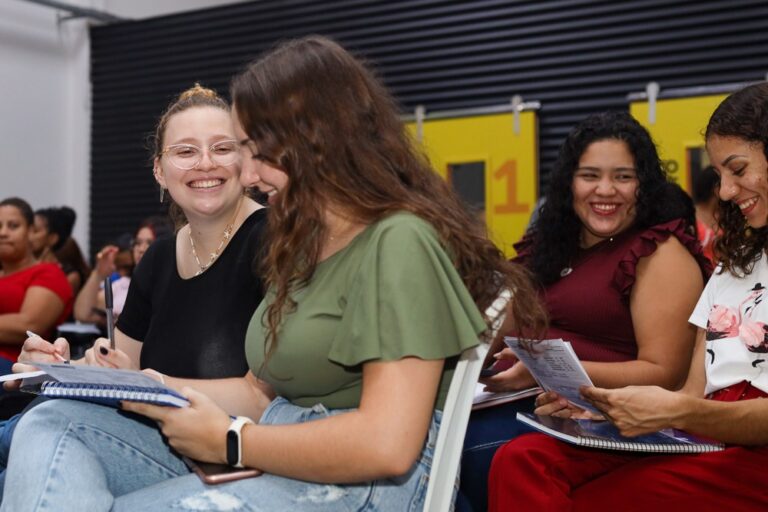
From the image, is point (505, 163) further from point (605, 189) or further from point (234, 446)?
point (234, 446)

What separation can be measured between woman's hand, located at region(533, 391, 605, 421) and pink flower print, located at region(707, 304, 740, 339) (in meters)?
0.39

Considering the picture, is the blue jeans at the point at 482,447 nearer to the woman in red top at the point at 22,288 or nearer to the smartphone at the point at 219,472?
the smartphone at the point at 219,472

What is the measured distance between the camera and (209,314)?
7.62 ft

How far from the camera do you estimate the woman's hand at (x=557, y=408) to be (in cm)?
232

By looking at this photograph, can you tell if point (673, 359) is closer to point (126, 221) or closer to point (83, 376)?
point (83, 376)

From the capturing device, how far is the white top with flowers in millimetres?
2082

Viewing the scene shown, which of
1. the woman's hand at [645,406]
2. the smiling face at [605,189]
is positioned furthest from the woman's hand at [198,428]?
the smiling face at [605,189]

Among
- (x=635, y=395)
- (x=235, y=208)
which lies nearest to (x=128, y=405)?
(x=235, y=208)

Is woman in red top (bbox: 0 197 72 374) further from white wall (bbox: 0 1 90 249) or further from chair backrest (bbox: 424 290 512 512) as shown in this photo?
chair backrest (bbox: 424 290 512 512)

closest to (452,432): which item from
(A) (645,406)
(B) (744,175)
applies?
(A) (645,406)

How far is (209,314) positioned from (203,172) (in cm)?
41

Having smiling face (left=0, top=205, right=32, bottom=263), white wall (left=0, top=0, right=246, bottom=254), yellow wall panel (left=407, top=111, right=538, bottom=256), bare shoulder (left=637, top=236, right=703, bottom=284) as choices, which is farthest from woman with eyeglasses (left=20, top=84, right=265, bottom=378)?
white wall (left=0, top=0, right=246, bottom=254)

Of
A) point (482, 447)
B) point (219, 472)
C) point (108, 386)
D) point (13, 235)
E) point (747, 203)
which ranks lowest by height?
point (482, 447)

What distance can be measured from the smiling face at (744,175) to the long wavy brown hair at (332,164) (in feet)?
2.59
